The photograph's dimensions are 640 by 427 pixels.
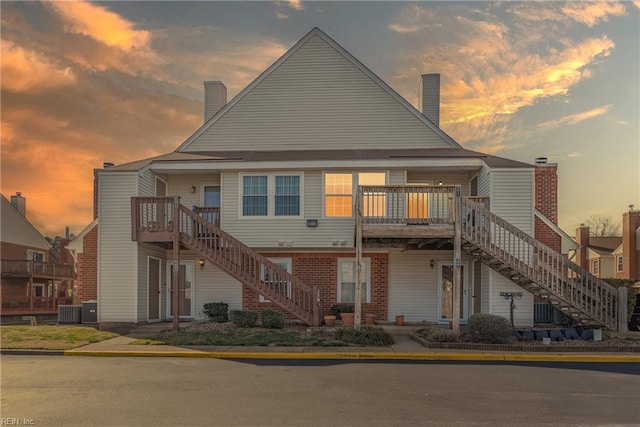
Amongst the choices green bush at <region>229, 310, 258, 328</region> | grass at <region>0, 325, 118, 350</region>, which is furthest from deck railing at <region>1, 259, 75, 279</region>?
green bush at <region>229, 310, 258, 328</region>

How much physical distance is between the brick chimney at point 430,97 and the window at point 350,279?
672 cm

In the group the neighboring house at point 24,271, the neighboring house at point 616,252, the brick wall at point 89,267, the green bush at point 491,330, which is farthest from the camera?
the neighboring house at point 616,252

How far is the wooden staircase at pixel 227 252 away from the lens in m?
16.1

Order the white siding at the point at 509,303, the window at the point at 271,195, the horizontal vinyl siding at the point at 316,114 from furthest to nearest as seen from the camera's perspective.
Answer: the horizontal vinyl siding at the point at 316,114 < the window at the point at 271,195 < the white siding at the point at 509,303

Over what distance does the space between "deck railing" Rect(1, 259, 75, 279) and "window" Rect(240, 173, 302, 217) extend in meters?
24.6

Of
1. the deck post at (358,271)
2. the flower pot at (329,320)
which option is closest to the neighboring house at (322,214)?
the deck post at (358,271)

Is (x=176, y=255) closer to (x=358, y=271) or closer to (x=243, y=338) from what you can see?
(x=243, y=338)

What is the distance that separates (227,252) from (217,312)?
2.29 m

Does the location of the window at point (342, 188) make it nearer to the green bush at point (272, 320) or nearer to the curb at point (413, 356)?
the green bush at point (272, 320)

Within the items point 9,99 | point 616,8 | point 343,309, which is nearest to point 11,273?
point 9,99

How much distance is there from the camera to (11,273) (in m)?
34.9

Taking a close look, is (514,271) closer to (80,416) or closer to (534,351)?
(534,351)

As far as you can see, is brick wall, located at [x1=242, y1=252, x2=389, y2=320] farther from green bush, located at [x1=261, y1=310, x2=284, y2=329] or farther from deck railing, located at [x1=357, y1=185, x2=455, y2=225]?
deck railing, located at [x1=357, y1=185, x2=455, y2=225]

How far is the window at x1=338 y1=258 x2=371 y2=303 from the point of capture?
18.5 metres
